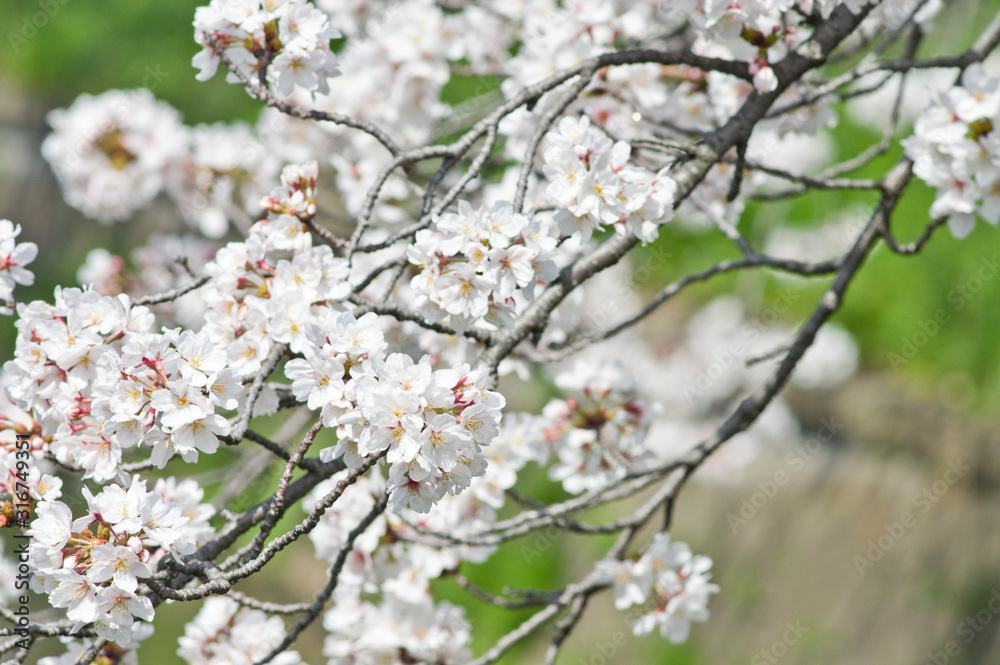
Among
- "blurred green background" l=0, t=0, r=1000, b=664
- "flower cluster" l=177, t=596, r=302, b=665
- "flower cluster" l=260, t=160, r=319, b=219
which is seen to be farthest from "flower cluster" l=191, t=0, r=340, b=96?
"blurred green background" l=0, t=0, r=1000, b=664

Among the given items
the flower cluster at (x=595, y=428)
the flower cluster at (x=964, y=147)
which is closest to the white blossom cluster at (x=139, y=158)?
the flower cluster at (x=595, y=428)

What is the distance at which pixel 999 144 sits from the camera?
4.65 feet

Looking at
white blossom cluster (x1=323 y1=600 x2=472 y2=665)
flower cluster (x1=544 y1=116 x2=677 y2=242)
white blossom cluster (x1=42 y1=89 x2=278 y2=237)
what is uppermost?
white blossom cluster (x1=42 y1=89 x2=278 y2=237)

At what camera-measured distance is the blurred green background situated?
11.7 feet

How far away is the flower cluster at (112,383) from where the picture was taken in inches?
40.8

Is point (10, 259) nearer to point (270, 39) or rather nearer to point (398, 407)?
point (270, 39)

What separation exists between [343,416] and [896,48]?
4460 millimetres

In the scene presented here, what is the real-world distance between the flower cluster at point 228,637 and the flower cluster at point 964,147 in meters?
1.49

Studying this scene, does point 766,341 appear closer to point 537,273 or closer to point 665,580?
point 665,580

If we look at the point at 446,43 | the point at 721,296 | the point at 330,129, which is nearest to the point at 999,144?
the point at 446,43

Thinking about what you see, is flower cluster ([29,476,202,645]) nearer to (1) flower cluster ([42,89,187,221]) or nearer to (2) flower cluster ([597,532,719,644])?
(2) flower cluster ([597,532,719,644])

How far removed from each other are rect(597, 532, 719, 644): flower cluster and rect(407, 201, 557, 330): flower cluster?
30.8 inches

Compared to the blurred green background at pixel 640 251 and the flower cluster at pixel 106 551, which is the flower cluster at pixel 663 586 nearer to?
the flower cluster at pixel 106 551

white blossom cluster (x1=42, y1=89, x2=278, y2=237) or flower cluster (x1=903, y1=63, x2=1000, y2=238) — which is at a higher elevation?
white blossom cluster (x1=42, y1=89, x2=278, y2=237)
